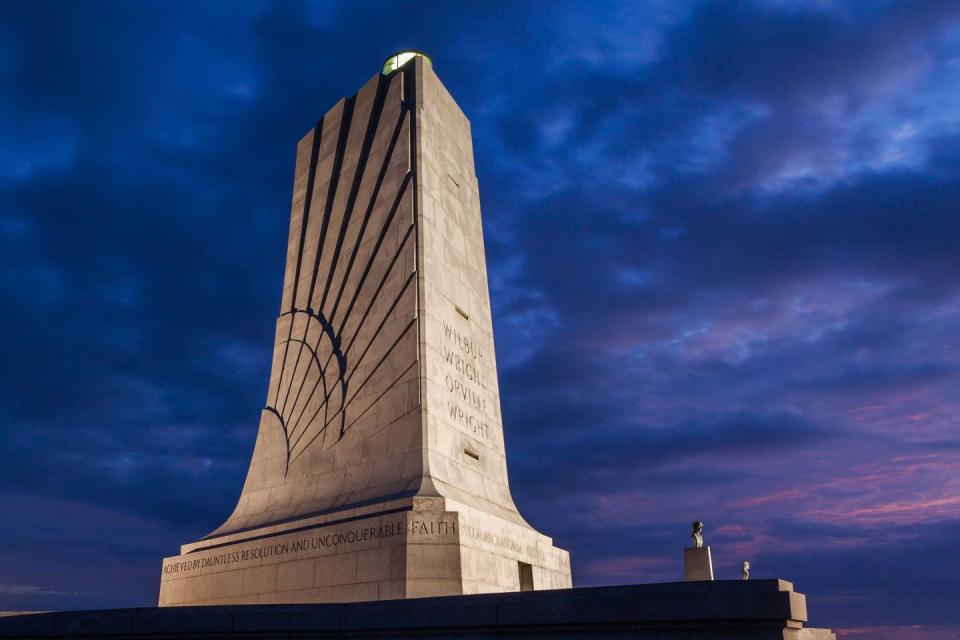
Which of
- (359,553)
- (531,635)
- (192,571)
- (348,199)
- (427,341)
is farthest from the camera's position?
(348,199)

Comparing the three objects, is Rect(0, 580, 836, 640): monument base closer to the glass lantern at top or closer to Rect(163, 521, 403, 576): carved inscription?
Rect(163, 521, 403, 576): carved inscription

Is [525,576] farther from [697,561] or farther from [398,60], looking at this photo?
[398,60]

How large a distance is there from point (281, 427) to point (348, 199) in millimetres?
5702

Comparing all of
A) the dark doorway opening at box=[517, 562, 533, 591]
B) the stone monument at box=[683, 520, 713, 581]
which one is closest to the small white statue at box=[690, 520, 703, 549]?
the stone monument at box=[683, 520, 713, 581]

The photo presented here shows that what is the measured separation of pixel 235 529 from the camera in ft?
54.0

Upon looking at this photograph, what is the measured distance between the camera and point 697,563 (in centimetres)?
1216

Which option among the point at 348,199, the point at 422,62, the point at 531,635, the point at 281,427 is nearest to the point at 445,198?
the point at 348,199

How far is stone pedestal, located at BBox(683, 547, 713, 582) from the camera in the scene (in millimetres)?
12047

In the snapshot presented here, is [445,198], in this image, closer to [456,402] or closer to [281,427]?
[456,402]

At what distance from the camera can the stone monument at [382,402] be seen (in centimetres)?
1309

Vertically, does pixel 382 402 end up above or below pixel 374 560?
above

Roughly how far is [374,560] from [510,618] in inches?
182

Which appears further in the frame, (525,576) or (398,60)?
(398,60)

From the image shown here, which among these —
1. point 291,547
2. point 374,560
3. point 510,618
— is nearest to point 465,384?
point 291,547
